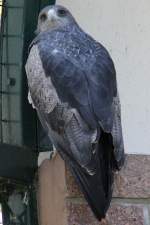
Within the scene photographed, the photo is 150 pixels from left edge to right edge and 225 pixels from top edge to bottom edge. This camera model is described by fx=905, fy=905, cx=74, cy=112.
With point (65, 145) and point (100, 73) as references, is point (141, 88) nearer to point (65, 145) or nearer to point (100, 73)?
point (100, 73)

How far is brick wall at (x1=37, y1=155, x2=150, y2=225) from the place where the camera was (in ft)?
10.5

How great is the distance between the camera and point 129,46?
3.67 metres

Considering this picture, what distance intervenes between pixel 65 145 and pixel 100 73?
0.32 metres

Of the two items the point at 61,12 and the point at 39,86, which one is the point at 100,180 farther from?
the point at 61,12

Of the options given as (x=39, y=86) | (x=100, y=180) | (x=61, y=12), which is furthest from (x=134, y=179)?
(x=61, y=12)

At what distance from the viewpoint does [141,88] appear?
11.9 ft

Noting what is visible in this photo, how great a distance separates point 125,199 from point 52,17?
0.90 m

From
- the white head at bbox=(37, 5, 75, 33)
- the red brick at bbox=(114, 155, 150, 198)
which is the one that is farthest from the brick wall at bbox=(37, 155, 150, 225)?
the white head at bbox=(37, 5, 75, 33)

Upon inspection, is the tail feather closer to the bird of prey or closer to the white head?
the bird of prey

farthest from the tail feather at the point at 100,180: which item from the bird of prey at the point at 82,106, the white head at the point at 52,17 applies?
the white head at the point at 52,17

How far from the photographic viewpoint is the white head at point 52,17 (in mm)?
3680

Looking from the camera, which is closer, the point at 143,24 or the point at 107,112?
the point at 107,112

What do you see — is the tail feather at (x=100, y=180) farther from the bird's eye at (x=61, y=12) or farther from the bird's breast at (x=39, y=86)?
the bird's eye at (x=61, y=12)

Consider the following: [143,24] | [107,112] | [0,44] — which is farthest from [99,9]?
[107,112]
